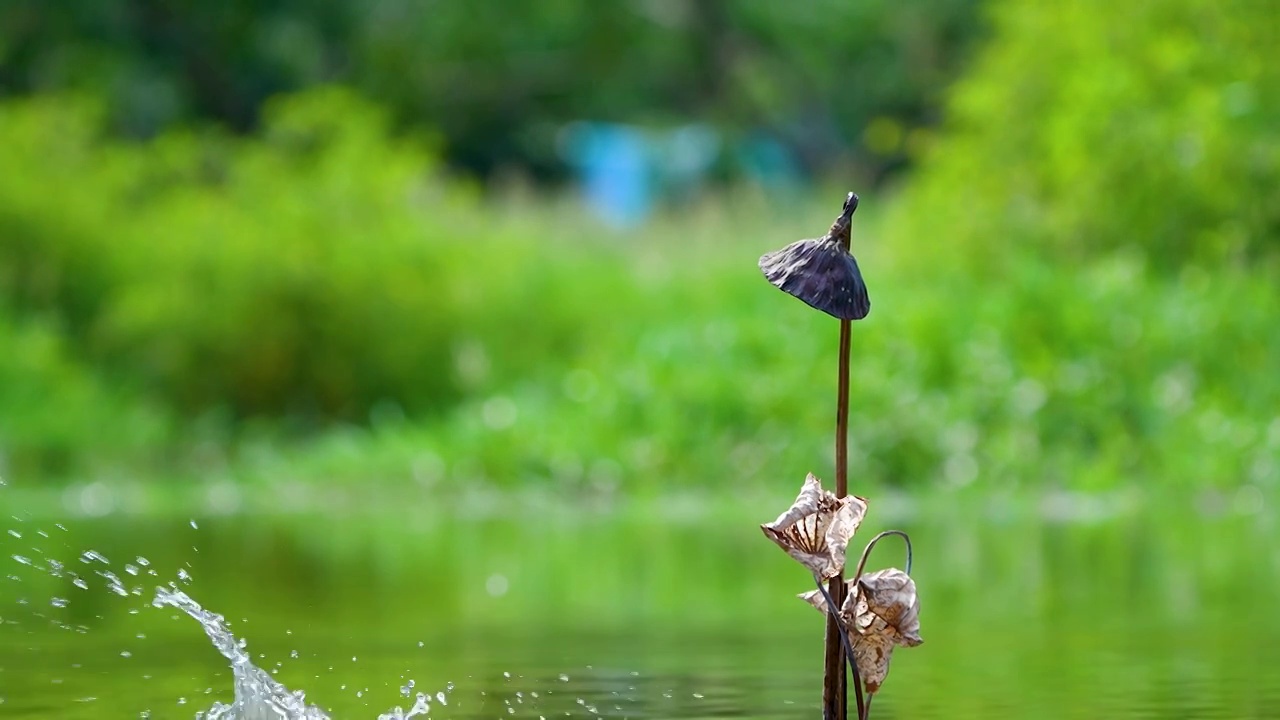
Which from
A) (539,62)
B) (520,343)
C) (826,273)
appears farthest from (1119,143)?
(539,62)

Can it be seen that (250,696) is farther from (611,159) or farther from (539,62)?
(611,159)

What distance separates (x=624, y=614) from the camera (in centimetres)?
642

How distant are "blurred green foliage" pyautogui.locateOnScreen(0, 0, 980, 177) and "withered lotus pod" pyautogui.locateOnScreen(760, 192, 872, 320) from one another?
79.0 ft

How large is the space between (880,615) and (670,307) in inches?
465

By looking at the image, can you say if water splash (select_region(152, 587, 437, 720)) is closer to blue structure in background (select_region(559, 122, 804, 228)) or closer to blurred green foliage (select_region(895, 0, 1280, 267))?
blurred green foliage (select_region(895, 0, 1280, 267))

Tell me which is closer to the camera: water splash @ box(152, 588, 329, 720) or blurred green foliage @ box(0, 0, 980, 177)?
water splash @ box(152, 588, 329, 720)

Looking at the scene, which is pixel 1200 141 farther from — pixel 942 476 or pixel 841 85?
pixel 841 85

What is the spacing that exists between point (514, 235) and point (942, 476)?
6010mm

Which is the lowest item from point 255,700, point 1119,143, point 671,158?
point 255,700

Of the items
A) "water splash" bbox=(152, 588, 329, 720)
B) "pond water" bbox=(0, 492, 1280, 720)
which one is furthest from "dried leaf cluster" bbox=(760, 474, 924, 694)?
"water splash" bbox=(152, 588, 329, 720)

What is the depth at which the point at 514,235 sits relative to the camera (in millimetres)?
16016

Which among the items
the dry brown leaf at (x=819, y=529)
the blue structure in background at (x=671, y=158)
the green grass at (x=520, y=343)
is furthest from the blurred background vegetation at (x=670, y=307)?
the blue structure in background at (x=671, y=158)

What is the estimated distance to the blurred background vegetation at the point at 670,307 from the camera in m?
11.0

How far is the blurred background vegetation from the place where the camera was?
1102 cm
